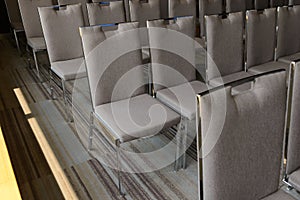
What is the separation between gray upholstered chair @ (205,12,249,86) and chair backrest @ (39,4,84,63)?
47.1 inches

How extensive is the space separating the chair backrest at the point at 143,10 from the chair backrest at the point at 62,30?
47cm

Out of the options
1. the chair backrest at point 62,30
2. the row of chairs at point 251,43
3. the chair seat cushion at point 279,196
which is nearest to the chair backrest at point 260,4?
the row of chairs at point 251,43

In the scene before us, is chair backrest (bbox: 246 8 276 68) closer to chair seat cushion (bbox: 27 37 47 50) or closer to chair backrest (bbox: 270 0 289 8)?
chair backrest (bbox: 270 0 289 8)

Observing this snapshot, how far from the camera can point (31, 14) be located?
336cm

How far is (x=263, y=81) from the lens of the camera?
3.38 ft

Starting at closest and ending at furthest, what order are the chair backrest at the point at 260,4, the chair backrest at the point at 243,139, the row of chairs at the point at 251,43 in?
the chair backrest at the point at 243,139
the row of chairs at the point at 251,43
the chair backrest at the point at 260,4

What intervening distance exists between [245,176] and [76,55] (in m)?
2.04

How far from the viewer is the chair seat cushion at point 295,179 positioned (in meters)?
1.20

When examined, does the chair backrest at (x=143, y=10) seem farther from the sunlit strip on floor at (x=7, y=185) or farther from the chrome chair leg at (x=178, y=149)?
the sunlit strip on floor at (x=7, y=185)

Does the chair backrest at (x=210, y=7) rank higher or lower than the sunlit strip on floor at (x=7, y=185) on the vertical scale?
higher

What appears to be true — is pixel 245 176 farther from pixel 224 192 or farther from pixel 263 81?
pixel 263 81

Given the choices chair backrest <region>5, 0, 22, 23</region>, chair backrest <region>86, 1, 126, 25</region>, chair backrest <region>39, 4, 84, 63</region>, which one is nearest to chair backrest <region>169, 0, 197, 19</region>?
chair backrest <region>86, 1, 126, 25</region>

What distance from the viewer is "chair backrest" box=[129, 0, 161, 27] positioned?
2828 mm

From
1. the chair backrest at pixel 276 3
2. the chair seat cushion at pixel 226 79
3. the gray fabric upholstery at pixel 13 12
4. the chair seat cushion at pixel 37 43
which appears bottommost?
the chair seat cushion at pixel 226 79
